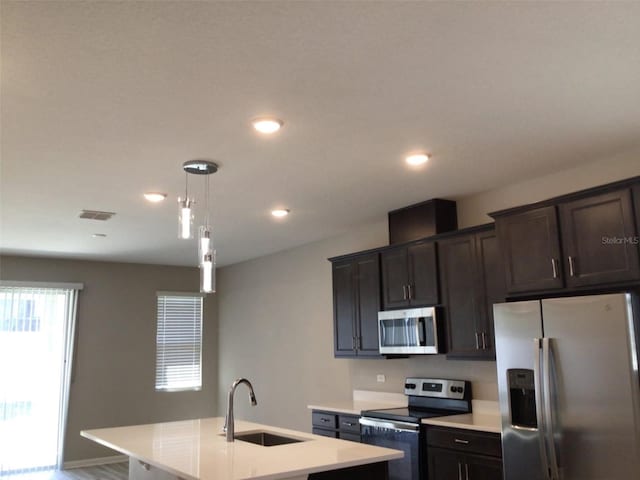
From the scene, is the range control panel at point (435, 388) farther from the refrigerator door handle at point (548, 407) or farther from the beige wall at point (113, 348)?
the beige wall at point (113, 348)

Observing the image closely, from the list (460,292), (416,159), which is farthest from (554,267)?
(416,159)

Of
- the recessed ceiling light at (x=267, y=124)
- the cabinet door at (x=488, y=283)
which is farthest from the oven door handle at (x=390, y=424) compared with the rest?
the recessed ceiling light at (x=267, y=124)

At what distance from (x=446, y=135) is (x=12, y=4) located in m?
2.30

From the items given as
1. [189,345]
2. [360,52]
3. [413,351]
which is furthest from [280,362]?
[360,52]

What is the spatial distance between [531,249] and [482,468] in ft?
4.94

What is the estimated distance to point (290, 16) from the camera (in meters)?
2.09

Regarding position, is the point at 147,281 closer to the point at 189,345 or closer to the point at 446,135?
the point at 189,345

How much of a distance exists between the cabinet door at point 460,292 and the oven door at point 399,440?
704mm

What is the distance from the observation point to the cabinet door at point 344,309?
18.2 ft

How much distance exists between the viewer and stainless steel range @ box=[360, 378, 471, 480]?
426cm

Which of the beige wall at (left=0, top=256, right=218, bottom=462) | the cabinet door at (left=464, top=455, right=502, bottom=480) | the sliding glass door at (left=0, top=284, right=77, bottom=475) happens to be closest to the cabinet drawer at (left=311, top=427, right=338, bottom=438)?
the cabinet door at (left=464, top=455, right=502, bottom=480)

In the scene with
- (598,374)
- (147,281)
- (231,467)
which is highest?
(147,281)

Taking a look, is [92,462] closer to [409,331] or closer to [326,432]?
[326,432]

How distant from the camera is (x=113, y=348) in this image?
777 centimetres
